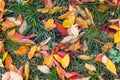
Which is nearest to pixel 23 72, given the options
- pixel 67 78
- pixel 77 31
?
pixel 67 78

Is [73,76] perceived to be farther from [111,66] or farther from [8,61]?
[8,61]

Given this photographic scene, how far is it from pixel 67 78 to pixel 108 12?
0.63m

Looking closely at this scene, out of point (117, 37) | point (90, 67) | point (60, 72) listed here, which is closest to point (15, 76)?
point (60, 72)

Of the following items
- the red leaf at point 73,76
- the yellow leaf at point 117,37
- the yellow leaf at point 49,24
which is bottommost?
the red leaf at point 73,76

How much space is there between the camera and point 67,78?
272 cm

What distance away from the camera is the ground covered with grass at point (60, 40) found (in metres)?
2.76

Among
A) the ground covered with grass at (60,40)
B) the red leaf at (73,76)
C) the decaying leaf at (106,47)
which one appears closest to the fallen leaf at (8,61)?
the ground covered with grass at (60,40)

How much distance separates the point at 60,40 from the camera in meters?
2.86

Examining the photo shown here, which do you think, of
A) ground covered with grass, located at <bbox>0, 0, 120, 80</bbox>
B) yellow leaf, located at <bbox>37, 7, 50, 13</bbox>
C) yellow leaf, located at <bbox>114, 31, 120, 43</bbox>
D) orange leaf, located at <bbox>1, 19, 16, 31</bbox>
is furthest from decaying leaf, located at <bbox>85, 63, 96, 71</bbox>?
orange leaf, located at <bbox>1, 19, 16, 31</bbox>

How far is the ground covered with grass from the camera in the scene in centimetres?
276

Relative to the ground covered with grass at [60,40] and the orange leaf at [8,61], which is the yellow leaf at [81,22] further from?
the orange leaf at [8,61]

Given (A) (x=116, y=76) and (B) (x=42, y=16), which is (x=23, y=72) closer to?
(B) (x=42, y=16)

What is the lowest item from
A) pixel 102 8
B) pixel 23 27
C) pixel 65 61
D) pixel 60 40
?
pixel 65 61

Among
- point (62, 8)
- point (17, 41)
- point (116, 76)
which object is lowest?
point (116, 76)
